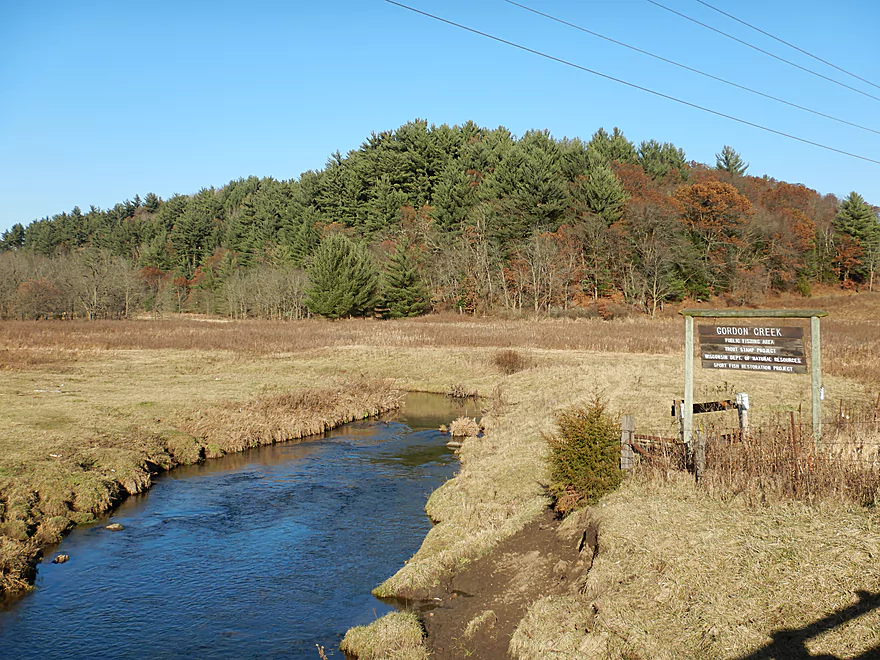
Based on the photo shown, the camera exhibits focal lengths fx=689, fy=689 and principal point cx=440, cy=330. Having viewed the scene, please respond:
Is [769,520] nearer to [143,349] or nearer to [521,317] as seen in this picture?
[143,349]

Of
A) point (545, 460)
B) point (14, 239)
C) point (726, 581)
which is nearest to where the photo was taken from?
point (726, 581)

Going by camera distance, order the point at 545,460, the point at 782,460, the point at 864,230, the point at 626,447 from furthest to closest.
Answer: the point at 864,230
the point at 545,460
the point at 626,447
the point at 782,460

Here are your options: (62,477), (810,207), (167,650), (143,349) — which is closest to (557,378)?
(62,477)

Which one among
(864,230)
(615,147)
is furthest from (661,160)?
(864,230)

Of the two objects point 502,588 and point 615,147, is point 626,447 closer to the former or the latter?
point 502,588

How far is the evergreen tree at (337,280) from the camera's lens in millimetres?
66500

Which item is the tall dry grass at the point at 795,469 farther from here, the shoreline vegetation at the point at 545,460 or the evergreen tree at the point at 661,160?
the evergreen tree at the point at 661,160

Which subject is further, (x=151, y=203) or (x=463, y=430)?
(x=151, y=203)

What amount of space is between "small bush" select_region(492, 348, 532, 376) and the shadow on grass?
2591cm

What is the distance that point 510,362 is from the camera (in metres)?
33.6

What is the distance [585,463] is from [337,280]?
57695 millimetres

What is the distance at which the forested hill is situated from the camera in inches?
2717

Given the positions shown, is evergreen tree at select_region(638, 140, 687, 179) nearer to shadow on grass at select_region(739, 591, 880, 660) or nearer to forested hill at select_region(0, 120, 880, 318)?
forested hill at select_region(0, 120, 880, 318)

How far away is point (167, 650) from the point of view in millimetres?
9023
